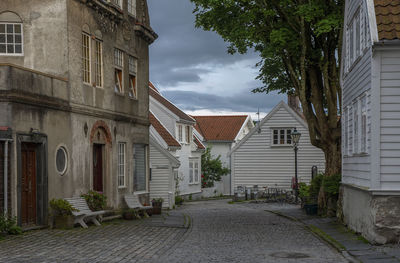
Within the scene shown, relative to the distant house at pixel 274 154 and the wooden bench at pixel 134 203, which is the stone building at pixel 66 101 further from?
the distant house at pixel 274 154

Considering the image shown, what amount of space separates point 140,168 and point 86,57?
656 cm

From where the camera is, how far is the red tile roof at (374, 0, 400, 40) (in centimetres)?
1387

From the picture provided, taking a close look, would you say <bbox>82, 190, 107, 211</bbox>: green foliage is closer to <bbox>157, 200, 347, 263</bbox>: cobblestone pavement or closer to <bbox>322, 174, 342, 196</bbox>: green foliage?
<bbox>157, 200, 347, 263</bbox>: cobblestone pavement

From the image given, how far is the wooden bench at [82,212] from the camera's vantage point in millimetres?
17781

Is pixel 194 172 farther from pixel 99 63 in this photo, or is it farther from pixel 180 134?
pixel 99 63

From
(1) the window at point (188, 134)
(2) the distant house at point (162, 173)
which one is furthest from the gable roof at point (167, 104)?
(2) the distant house at point (162, 173)

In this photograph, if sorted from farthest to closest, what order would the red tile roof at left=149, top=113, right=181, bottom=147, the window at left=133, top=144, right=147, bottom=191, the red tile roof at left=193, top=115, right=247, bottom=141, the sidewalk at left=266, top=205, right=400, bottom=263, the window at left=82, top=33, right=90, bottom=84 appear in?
the red tile roof at left=193, top=115, right=247, bottom=141, the red tile roof at left=149, top=113, right=181, bottom=147, the window at left=133, top=144, right=147, bottom=191, the window at left=82, top=33, right=90, bottom=84, the sidewalk at left=266, top=205, right=400, bottom=263

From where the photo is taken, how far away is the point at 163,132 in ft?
129

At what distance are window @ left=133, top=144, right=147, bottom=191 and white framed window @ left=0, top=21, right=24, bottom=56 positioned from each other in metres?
7.60

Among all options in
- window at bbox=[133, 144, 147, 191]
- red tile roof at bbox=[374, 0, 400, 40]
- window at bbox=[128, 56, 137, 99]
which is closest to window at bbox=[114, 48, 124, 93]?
window at bbox=[128, 56, 137, 99]

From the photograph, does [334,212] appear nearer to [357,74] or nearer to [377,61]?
[357,74]

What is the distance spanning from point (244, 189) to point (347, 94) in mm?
23583

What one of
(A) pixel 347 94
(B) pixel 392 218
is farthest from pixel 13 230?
(A) pixel 347 94

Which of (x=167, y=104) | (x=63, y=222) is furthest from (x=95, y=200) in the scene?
(x=167, y=104)
